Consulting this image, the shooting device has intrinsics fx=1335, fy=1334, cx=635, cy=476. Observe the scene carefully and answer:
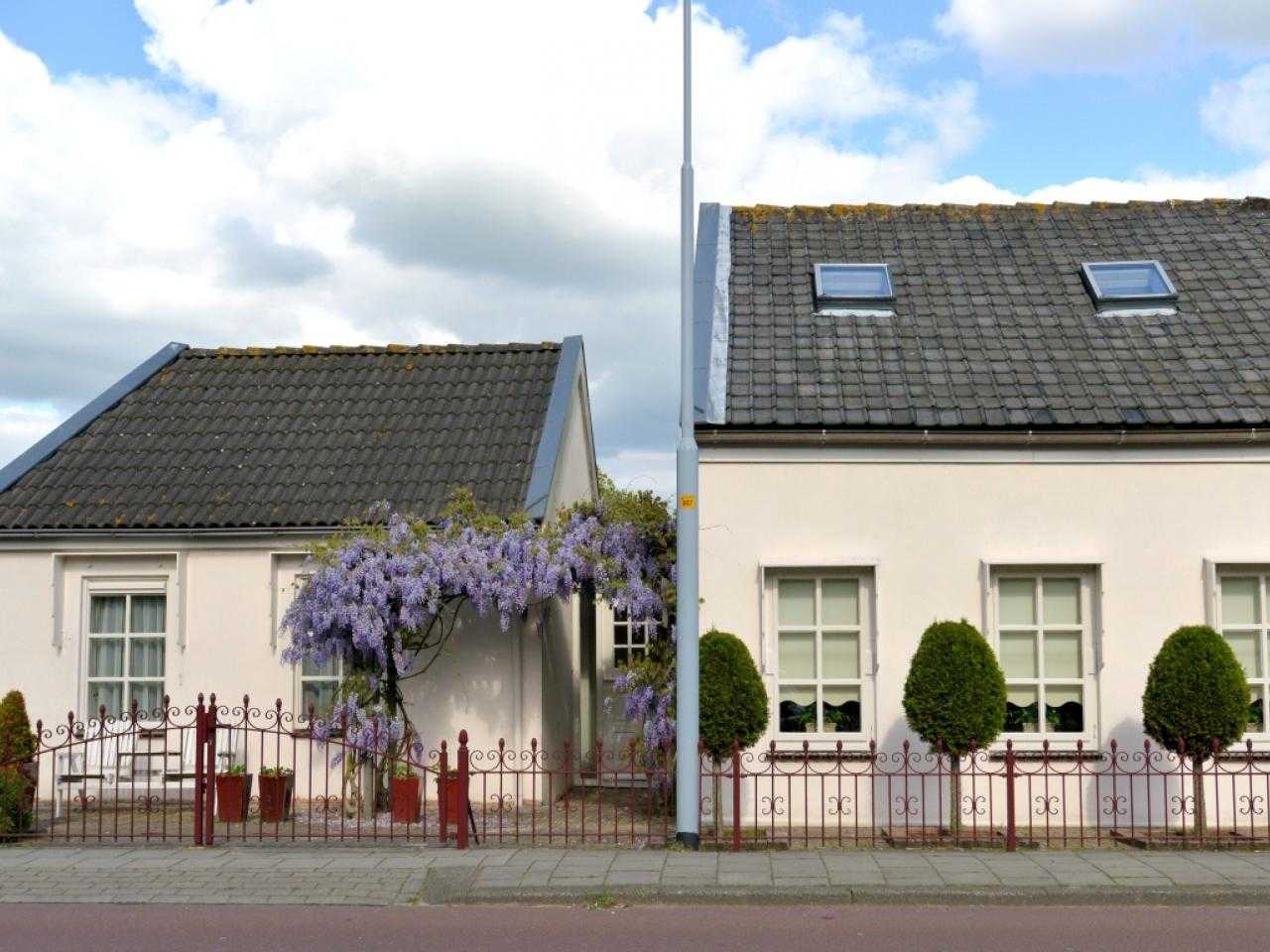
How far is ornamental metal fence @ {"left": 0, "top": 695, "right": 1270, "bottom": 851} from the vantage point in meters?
11.4

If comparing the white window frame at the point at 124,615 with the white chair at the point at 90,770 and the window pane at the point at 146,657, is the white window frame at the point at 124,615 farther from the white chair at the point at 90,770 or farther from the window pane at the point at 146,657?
the white chair at the point at 90,770

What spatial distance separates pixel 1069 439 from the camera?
1252 centimetres

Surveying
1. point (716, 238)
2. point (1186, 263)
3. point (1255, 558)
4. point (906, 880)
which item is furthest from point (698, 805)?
point (1186, 263)

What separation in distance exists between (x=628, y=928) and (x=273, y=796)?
538 cm

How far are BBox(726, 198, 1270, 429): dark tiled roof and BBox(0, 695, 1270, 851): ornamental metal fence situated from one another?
3198mm

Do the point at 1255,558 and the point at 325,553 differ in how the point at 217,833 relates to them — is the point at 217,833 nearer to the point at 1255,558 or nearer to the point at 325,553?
the point at 325,553

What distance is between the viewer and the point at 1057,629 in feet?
41.5

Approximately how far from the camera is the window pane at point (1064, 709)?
1255 cm

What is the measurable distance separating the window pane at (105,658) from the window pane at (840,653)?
791cm

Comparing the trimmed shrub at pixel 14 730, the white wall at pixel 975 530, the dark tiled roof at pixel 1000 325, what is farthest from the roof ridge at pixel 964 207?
the trimmed shrub at pixel 14 730

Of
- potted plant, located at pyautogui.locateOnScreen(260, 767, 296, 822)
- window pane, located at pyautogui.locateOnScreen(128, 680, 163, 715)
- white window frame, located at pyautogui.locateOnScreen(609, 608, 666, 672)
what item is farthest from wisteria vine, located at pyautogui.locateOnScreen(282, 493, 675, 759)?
window pane, located at pyautogui.locateOnScreen(128, 680, 163, 715)

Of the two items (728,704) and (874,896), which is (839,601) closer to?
(728,704)

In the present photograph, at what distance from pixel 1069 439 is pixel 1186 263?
13.6ft

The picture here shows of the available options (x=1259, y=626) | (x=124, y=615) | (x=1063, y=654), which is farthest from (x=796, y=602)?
(x=124, y=615)
